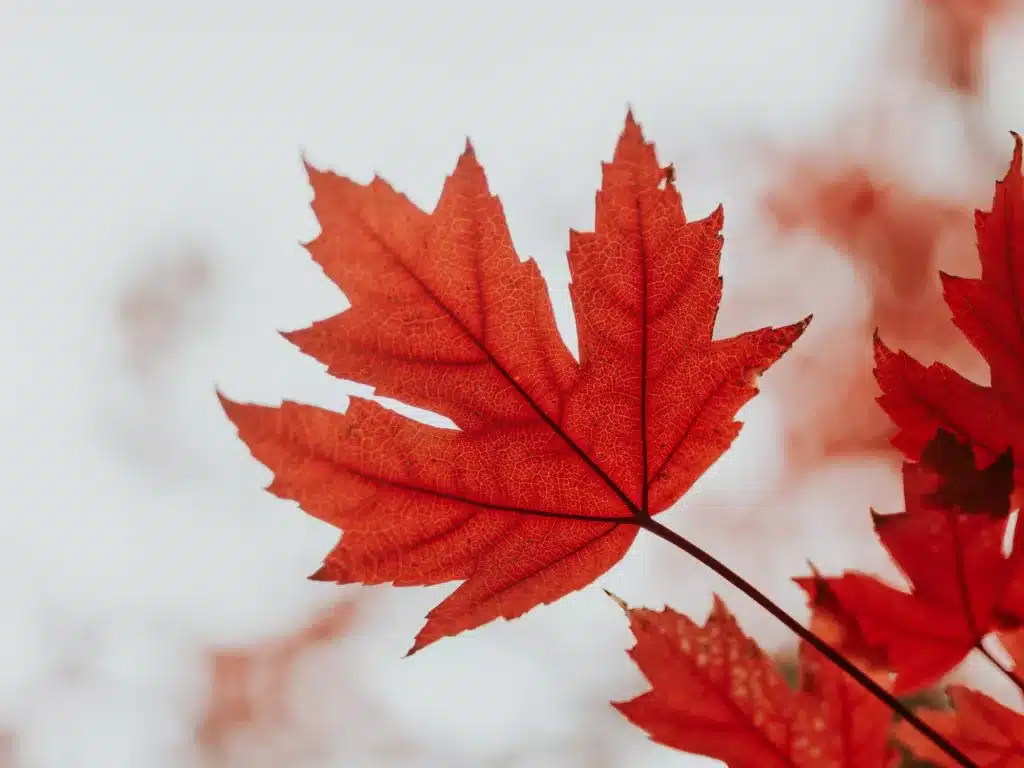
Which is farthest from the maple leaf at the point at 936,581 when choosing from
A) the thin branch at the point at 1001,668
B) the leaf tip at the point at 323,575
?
the leaf tip at the point at 323,575

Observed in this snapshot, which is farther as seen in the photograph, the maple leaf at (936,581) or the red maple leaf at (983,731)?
the red maple leaf at (983,731)

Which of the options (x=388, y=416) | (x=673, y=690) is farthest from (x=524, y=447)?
(x=673, y=690)

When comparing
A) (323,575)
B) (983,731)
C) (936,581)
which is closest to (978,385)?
(936,581)

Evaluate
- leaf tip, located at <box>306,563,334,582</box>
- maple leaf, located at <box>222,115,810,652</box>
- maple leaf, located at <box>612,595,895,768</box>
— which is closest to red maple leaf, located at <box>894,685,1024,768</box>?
maple leaf, located at <box>612,595,895,768</box>

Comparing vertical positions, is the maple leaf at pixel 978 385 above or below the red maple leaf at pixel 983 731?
above

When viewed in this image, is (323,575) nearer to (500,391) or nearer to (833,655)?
(500,391)

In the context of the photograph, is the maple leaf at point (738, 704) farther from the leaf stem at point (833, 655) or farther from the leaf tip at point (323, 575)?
the leaf tip at point (323, 575)
